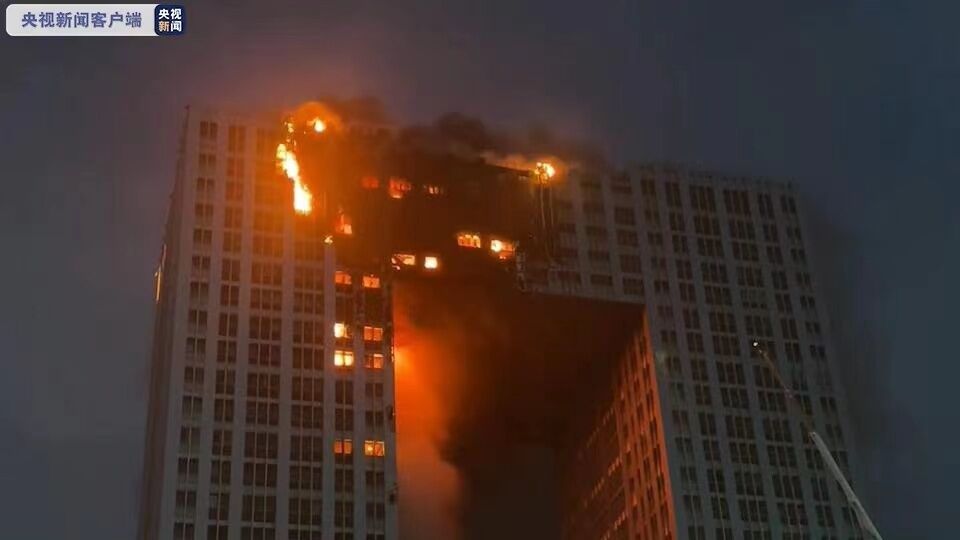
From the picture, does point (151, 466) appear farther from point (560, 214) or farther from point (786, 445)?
point (786, 445)

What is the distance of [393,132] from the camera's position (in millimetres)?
141125

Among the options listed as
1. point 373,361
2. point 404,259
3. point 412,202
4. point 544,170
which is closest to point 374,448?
point 373,361

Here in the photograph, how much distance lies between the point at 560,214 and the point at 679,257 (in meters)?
16.2

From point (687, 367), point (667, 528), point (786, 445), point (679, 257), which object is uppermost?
point (679, 257)

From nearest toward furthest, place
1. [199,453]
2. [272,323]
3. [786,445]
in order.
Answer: [199,453] < [272,323] < [786,445]

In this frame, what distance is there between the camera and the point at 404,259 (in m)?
141

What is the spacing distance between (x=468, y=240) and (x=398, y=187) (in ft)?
31.6

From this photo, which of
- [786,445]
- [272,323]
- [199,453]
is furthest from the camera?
[786,445]

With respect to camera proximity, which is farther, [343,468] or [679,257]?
[679,257]

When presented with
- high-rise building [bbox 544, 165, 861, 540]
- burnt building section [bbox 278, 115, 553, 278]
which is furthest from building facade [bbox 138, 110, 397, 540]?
high-rise building [bbox 544, 165, 861, 540]

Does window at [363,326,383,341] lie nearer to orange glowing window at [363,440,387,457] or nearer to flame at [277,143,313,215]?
orange glowing window at [363,440,387,457]

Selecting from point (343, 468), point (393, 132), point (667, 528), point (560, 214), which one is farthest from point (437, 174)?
point (667, 528)

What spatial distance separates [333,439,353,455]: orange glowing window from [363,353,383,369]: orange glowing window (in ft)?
29.8

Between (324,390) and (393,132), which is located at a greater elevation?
(393,132)
